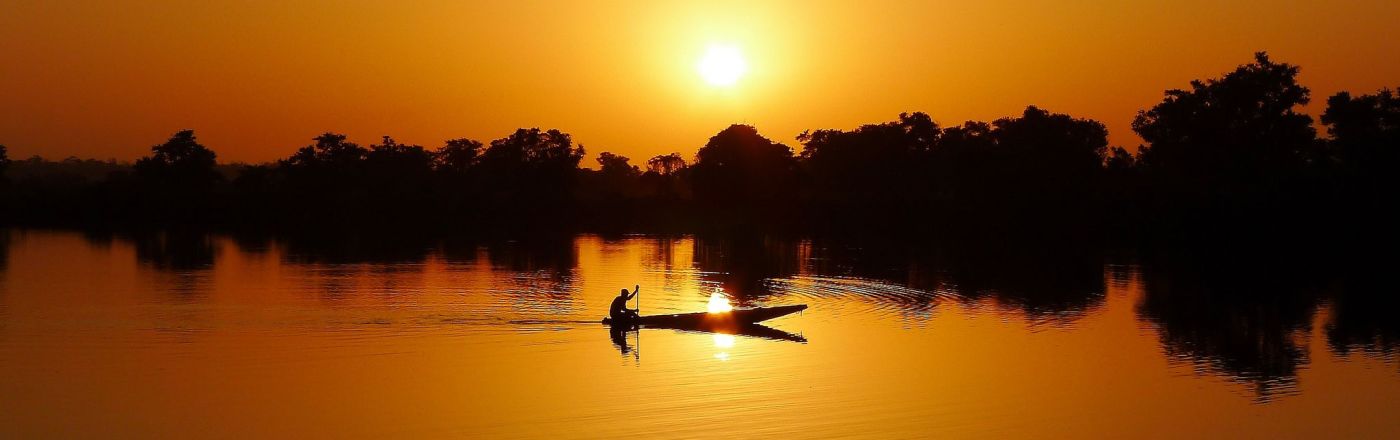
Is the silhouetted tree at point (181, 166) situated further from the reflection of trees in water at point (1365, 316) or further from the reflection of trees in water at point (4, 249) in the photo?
the reflection of trees in water at point (1365, 316)

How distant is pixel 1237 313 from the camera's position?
29.1 meters

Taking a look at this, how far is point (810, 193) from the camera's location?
10656 centimetres

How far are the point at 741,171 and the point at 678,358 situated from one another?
83778mm

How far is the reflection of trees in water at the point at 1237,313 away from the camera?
20.5 metres

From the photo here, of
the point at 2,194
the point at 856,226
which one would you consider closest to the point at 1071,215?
the point at 856,226

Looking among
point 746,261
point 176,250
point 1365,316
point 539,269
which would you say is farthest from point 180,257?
point 1365,316

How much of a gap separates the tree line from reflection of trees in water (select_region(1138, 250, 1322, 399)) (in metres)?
14.6

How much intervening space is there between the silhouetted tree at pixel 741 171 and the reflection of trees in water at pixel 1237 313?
56.6 metres

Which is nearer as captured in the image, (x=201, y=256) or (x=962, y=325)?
(x=962, y=325)

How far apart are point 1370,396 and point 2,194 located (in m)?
96.6

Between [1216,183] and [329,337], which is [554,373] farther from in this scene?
[1216,183]

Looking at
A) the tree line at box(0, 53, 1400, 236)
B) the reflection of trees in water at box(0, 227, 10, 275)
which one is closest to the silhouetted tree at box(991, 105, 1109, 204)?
the tree line at box(0, 53, 1400, 236)

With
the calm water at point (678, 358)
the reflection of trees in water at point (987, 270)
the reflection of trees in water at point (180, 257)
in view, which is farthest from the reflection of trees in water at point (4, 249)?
the reflection of trees in water at point (987, 270)

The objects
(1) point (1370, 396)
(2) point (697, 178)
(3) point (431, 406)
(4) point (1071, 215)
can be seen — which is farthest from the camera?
(2) point (697, 178)
